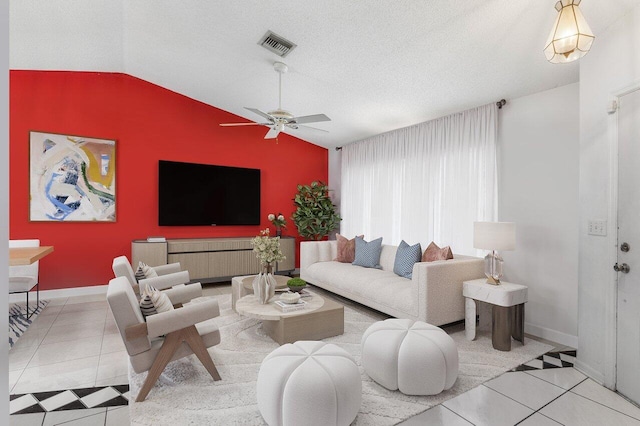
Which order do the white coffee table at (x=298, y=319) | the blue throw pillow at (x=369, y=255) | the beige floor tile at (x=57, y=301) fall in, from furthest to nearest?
the blue throw pillow at (x=369, y=255) < the beige floor tile at (x=57, y=301) < the white coffee table at (x=298, y=319)

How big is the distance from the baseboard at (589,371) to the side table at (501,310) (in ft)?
1.55

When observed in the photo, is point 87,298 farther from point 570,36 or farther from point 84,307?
point 570,36

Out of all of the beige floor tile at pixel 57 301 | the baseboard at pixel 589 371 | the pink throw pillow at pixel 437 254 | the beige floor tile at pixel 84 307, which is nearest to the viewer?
the baseboard at pixel 589 371

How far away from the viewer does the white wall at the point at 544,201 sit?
3.12 m

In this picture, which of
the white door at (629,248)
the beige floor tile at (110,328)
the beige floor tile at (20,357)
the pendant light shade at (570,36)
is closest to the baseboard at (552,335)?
the white door at (629,248)

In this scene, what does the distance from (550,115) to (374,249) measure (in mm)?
2563

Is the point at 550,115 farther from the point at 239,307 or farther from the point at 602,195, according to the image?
the point at 239,307

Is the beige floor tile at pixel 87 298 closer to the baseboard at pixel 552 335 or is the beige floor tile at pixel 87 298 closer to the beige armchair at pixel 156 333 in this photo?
the beige armchair at pixel 156 333

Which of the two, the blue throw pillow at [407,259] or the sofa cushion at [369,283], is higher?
the blue throw pillow at [407,259]

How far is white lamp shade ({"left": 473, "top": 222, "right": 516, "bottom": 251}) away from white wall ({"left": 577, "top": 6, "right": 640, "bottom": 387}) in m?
0.55

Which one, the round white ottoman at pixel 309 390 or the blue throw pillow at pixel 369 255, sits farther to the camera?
the blue throw pillow at pixel 369 255

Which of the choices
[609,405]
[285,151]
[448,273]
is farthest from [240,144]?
[609,405]

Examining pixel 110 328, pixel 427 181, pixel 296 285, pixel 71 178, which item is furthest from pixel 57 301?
pixel 427 181

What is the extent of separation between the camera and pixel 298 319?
9.61 feet
